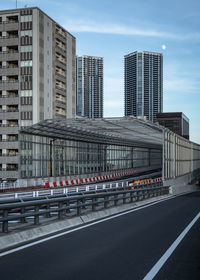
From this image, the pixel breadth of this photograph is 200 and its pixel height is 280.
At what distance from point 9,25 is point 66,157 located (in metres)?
25.8

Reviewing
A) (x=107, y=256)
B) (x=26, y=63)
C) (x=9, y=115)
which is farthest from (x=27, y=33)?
(x=107, y=256)

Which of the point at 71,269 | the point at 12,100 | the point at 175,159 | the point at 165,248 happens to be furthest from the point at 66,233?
the point at 12,100

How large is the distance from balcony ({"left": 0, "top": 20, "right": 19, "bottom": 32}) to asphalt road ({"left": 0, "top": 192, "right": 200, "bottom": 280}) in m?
61.6

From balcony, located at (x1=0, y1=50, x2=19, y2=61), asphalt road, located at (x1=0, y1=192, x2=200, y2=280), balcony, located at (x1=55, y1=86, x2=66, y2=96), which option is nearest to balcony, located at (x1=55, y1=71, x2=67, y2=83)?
balcony, located at (x1=55, y1=86, x2=66, y2=96)

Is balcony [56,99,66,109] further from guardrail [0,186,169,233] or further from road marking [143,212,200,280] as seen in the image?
road marking [143,212,200,280]

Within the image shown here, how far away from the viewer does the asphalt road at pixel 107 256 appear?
6.96 m

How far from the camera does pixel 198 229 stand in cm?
1274

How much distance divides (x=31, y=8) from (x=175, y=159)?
3898cm

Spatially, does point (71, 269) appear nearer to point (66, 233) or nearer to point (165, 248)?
point (165, 248)

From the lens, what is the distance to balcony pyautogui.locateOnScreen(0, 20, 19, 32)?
68650 millimetres

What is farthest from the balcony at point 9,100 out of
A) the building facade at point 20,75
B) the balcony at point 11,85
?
the balcony at point 11,85

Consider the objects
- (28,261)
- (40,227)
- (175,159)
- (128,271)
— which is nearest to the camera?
(128,271)

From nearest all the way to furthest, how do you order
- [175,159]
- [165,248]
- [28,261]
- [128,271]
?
[128,271]
[28,261]
[165,248]
[175,159]

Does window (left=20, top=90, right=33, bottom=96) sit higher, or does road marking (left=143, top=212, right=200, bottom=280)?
window (left=20, top=90, right=33, bottom=96)
